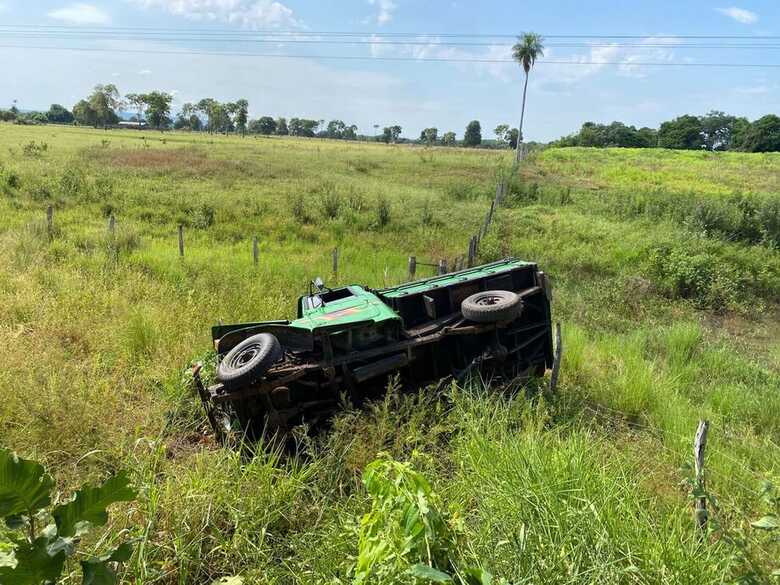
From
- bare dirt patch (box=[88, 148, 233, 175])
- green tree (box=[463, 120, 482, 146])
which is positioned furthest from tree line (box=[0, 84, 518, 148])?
bare dirt patch (box=[88, 148, 233, 175])

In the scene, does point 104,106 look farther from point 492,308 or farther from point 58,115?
point 492,308

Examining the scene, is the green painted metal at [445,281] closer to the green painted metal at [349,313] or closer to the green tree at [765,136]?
the green painted metal at [349,313]

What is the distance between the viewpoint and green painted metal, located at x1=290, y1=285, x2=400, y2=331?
4.95m

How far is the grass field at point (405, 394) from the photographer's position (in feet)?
9.20

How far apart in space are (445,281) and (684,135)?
94.6m

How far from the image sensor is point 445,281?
6270 mm

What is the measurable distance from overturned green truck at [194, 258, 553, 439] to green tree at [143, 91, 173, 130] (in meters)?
102

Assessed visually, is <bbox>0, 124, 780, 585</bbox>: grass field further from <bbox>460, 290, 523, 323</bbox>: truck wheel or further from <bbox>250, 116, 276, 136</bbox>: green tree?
<bbox>250, 116, 276, 136</bbox>: green tree

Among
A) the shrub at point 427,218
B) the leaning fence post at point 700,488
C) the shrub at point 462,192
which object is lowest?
the shrub at point 427,218

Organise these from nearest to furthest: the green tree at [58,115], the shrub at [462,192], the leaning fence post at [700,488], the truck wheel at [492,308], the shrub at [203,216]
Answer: the leaning fence post at [700,488] → the truck wheel at [492,308] → the shrub at [203,216] → the shrub at [462,192] → the green tree at [58,115]

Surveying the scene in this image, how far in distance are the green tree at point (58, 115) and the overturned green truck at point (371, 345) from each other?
466ft

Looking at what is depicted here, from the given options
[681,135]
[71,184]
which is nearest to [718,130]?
[681,135]

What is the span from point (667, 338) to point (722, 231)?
10398 millimetres

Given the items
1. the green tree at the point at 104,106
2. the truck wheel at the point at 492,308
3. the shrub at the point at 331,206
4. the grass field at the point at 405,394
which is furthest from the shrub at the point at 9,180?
the green tree at the point at 104,106
